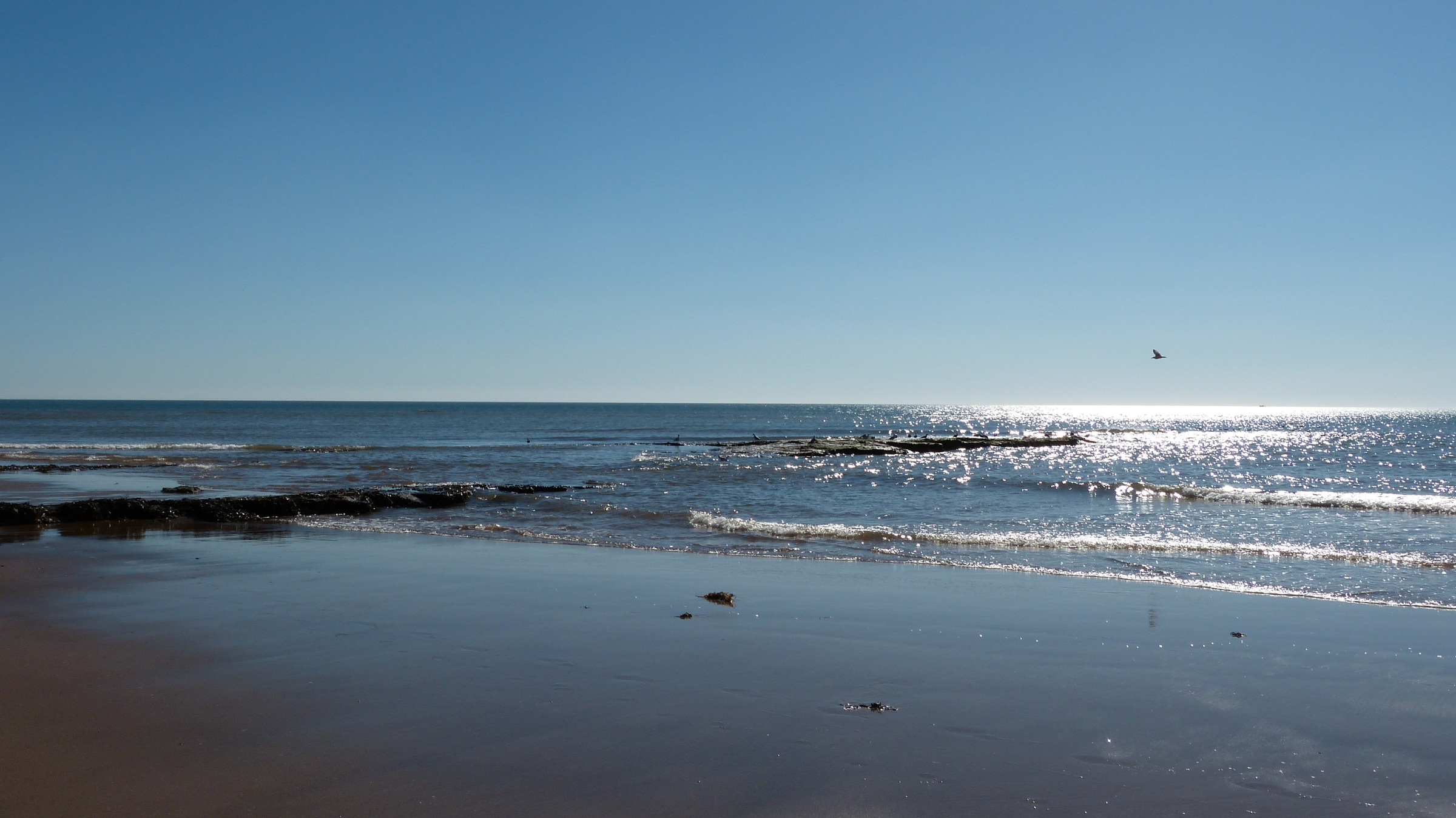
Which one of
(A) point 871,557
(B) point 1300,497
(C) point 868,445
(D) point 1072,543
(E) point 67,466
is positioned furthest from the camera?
(C) point 868,445

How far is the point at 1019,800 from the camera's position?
4.50 metres

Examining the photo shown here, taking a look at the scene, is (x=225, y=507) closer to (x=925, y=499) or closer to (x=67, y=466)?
(x=925, y=499)

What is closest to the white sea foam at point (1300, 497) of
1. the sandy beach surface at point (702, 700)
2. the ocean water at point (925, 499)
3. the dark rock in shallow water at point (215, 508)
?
the ocean water at point (925, 499)

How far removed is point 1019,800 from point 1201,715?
2.25 metres

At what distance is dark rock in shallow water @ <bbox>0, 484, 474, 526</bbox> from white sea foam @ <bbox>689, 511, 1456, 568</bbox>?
7.39 metres

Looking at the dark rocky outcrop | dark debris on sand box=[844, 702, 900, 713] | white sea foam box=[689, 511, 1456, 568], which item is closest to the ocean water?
white sea foam box=[689, 511, 1456, 568]

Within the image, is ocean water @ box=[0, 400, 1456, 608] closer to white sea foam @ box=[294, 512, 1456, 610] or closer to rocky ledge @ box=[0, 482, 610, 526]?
white sea foam @ box=[294, 512, 1456, 610]

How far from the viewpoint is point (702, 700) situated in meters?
6.03

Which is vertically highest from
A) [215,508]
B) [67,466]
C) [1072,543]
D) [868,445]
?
[868,445]

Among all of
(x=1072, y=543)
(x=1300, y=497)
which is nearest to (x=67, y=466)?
(x=1072, y=543)

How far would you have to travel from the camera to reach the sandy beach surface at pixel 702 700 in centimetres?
455

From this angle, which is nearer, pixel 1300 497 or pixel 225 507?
pixel 225 507

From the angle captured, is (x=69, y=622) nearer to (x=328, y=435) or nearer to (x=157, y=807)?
(x=157, y=807)

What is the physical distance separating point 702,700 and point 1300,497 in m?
25.4
